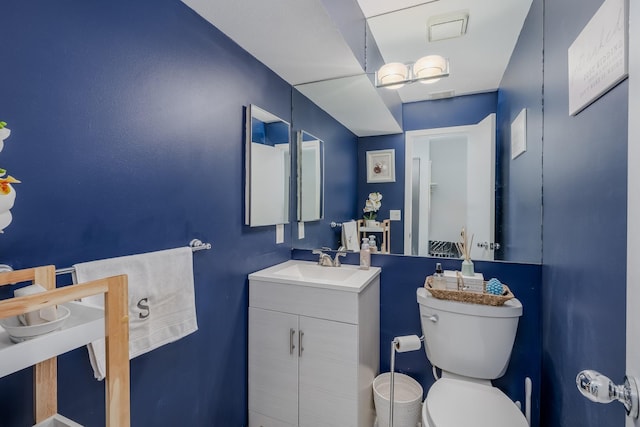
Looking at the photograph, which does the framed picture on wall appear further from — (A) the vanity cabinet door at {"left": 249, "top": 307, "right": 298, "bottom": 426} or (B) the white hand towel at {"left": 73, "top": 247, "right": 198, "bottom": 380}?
(B) the white hand towel at {"left": 73, "top": 247, "right": 198, "bottom": 380}

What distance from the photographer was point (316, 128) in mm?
2188

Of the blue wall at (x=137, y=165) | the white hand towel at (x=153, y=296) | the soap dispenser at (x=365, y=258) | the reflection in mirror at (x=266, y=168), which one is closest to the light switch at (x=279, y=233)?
the reflection in mirror at (x=266, y=168)

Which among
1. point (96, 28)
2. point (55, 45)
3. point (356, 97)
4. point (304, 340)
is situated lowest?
point (304, 340)

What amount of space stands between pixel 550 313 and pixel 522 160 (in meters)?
0.78

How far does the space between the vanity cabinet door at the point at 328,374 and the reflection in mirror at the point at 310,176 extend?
0.83 m

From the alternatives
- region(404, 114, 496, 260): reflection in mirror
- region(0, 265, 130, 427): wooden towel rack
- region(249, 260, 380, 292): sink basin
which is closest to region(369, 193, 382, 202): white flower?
region(404, 114, 496, 260): reflection in mirror

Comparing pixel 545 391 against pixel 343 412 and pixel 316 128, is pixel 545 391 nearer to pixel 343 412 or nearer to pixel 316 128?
pixel 343 412

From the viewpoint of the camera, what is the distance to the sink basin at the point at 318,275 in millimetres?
1521

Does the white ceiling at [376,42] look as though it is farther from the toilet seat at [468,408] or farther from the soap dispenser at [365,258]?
the toilet seat at [468,408]

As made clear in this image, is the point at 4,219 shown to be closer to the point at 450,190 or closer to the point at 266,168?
the point at 266,168

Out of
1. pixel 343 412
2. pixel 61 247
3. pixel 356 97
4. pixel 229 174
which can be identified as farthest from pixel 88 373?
pixel 356 97

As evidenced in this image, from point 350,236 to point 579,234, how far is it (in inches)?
46.8

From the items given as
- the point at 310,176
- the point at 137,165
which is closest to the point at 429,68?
the point at 310,176

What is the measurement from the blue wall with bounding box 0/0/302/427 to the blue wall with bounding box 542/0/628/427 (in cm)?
146
